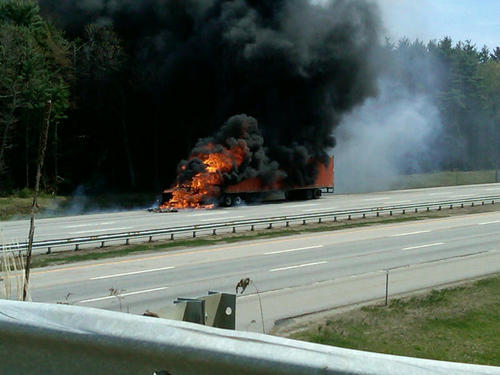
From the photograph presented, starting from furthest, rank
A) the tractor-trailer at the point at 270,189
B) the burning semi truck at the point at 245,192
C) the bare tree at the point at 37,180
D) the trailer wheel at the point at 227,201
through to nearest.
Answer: the tractor-trailer at the point at 270,189, the trailer wheel at the point at 227,201, the burning semi truck at the point at 245,192, the bare tree at the point at 37,180

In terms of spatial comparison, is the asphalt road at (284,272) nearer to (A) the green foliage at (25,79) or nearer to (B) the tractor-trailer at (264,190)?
(B) the tractor-trailer at (264,190)

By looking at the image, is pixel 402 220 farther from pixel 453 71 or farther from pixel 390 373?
pixel 453 71

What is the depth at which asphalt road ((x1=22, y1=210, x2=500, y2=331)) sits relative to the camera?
15133mm

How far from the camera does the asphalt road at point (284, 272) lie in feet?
49.6

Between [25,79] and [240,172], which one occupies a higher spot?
[25,79]

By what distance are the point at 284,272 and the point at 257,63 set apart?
33.5m

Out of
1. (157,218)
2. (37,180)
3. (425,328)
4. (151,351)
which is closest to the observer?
(151,351)

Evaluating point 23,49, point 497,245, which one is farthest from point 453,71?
point 497,245

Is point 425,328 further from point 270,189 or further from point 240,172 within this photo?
point 270,189

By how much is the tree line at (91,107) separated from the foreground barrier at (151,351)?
1765 inches

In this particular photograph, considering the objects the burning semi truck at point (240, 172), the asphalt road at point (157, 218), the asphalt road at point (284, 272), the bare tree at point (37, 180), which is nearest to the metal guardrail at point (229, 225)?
the asphalt road at point (157, 218)

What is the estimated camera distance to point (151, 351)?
2.77 m

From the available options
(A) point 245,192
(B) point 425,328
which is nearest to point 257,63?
(A) point 245,192

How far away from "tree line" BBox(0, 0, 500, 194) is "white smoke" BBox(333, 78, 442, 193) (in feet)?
36.0
